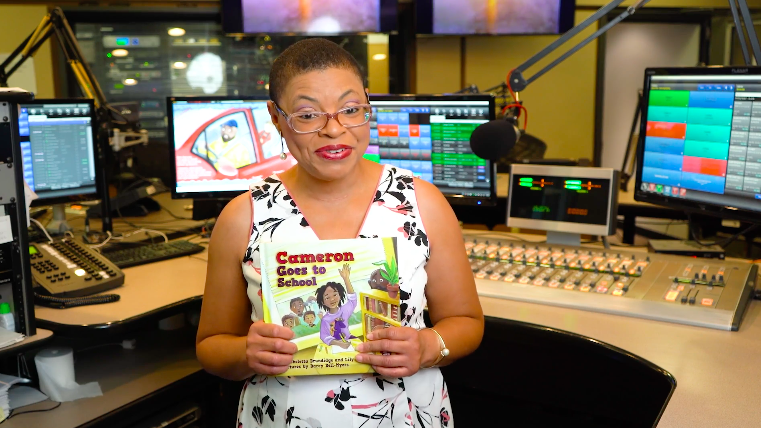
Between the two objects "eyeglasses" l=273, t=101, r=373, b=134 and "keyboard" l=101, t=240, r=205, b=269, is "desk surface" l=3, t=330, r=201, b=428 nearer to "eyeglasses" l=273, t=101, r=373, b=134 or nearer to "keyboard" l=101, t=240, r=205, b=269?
"keyboard" l=101, t=240, r=205, b=269

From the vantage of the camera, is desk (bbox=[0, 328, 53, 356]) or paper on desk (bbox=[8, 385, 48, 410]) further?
paper on desk (bbox=[8, 385, 48, 410])

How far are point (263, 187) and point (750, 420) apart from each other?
2.91 ft

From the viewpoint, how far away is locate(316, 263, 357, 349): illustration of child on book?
3.71ft

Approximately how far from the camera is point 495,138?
1.87 metres

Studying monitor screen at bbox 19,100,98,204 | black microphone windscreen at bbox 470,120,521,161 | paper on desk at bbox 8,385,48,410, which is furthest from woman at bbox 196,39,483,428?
monitor screen at bbox 19,100,98,204

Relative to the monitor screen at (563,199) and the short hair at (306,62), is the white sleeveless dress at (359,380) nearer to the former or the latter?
the short hair at (306,62)

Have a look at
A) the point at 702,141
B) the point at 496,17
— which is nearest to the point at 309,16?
the point at 496,17

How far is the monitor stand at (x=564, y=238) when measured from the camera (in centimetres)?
209

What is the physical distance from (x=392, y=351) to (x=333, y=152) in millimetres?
340

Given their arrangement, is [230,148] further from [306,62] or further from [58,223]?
[306,62]

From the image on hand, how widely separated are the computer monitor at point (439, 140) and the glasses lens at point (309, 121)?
1.04m

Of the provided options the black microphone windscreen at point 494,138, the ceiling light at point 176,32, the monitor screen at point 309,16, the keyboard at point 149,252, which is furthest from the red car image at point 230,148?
the ceiling light at point 176,32

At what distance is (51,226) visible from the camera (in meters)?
2.50

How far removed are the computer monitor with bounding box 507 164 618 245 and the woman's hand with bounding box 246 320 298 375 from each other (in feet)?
3.75
